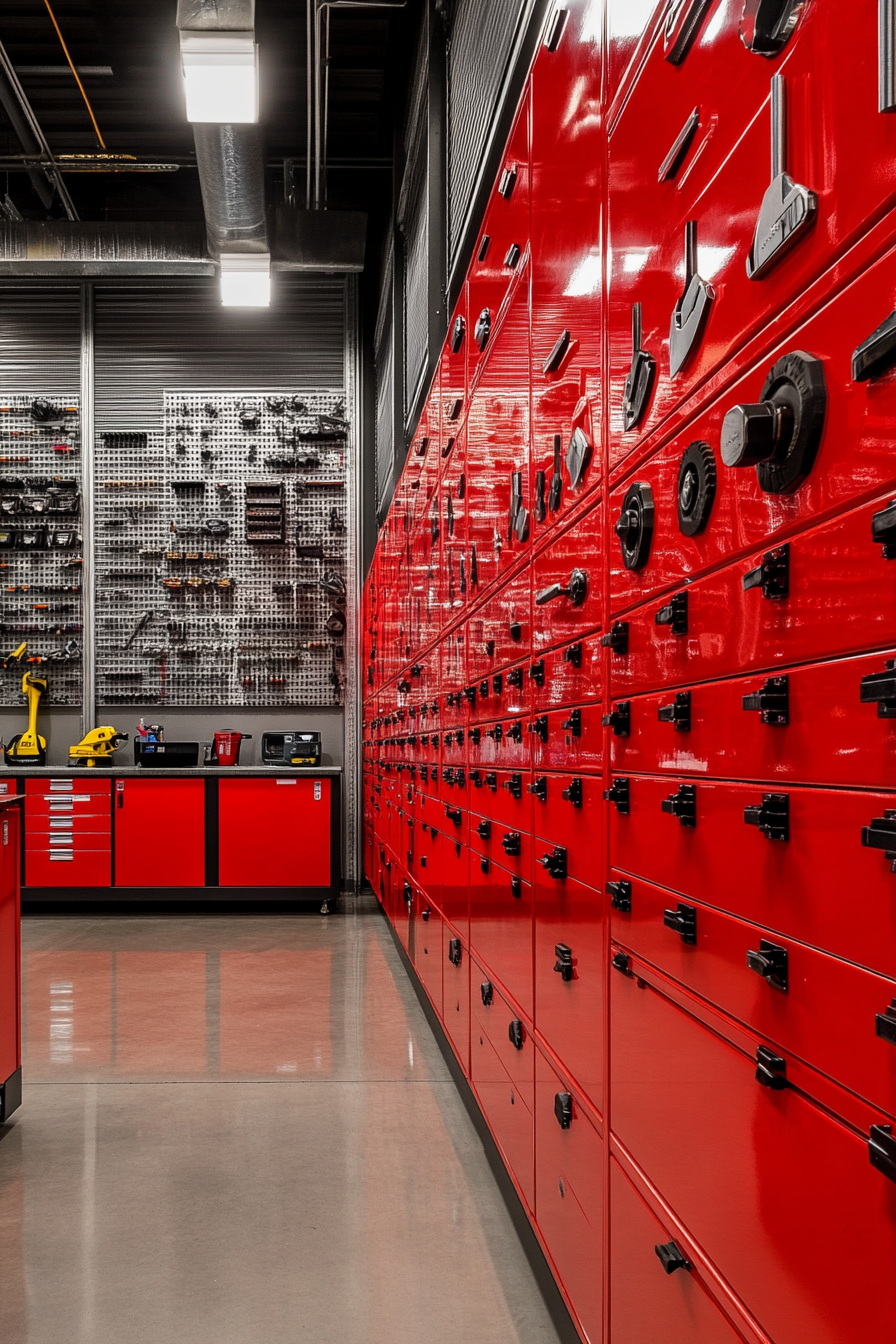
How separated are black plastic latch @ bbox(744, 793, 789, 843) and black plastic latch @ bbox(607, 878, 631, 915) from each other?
1.76ft

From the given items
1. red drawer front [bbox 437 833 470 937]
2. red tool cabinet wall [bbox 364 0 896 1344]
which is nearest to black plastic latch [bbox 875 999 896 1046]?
red tool cabinet wall [bbox 364 0 896 1344]

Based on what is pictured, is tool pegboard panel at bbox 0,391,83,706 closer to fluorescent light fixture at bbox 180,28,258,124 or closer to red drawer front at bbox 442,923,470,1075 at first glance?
fluorescent light fixture at bbox 180,28,258,124

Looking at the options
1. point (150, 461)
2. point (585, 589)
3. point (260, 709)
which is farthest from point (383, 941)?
point (585, 589)

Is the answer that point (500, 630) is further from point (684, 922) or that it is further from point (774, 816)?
point (774, 816)

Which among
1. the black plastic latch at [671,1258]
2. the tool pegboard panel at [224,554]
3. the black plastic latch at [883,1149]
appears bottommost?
the black plastic latch at [671,1258]

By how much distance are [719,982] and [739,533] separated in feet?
A: 1.59

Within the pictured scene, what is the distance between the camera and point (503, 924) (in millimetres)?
2631

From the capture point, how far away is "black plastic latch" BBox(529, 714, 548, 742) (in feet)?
7.04

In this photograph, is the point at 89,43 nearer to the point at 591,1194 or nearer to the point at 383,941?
the point at 383,941

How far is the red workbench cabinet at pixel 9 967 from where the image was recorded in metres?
3.29

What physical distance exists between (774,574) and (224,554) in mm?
7868

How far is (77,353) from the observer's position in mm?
8633

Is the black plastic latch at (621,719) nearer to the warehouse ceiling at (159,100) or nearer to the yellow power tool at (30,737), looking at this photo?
the warehouse ceiling at (159,100)

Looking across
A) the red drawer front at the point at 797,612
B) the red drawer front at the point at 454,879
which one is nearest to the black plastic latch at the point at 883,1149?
the red drawer front at the point at 797,612
